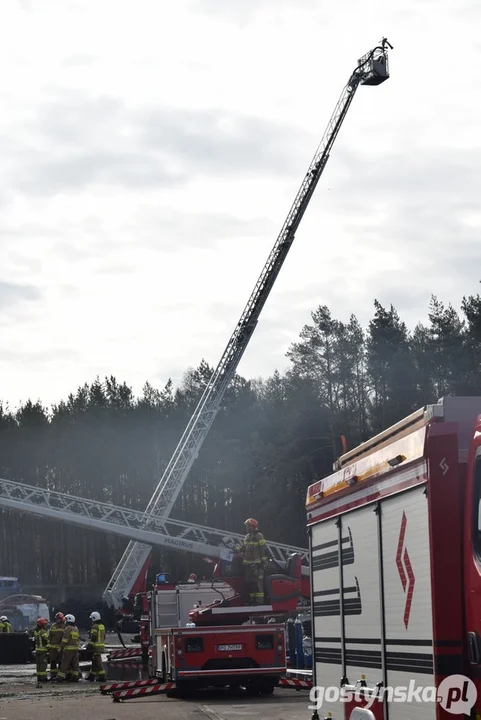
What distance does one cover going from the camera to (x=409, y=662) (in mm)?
7137

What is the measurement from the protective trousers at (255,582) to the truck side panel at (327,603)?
6.89 metres

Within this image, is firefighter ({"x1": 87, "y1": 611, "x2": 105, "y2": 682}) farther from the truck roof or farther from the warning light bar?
the truck roof

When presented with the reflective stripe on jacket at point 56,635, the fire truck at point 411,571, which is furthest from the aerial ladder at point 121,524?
the fire truck at point 411,571

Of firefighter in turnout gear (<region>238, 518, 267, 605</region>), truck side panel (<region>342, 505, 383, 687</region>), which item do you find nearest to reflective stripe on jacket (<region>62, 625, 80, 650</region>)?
firefighter in turnout gear (<region>238, 518, 267, 605</region>)

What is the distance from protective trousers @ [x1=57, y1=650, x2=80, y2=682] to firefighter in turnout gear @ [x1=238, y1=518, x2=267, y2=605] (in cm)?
695

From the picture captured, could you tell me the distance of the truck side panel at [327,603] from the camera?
9.16 metres

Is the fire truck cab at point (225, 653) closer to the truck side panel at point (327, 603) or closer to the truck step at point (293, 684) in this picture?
the truck step at point (293, 684)

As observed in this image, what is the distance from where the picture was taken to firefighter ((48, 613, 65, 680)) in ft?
75.9

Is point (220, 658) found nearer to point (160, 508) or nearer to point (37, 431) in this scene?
point (160, 508)

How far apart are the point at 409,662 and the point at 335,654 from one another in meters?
2.19

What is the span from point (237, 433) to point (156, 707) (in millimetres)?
50779

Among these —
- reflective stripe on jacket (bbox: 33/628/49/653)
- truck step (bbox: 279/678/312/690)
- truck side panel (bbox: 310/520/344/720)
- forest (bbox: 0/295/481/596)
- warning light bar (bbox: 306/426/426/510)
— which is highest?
forest (bbox: 0/295/481/596)

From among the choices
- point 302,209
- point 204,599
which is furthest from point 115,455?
point 204,599

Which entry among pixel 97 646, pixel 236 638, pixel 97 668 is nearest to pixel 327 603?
pixel 236 638
